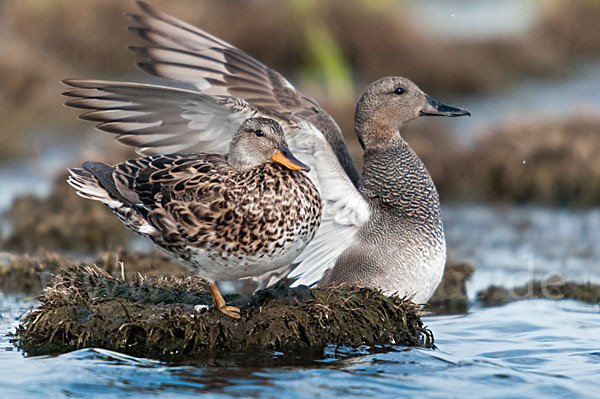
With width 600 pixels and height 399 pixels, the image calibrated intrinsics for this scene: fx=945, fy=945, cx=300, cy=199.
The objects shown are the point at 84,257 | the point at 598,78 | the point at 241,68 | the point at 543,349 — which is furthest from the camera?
the point at 598,78

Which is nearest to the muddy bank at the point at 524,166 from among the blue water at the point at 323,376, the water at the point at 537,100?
the water at the point at 537,100

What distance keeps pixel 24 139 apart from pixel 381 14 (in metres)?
6.73

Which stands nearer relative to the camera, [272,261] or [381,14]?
[272,261]

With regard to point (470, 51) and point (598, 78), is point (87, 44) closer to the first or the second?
point (470, 51)

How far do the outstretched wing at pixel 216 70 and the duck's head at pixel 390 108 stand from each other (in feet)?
0.80

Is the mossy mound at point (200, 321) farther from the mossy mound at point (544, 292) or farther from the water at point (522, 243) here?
the water at point (522, 243)

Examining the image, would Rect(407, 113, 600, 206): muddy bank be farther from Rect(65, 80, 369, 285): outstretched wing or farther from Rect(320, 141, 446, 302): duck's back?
Rect(65, 80, 369, 285): outstretched wing

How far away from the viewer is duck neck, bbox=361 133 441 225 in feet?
20.2

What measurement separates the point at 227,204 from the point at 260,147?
394mm

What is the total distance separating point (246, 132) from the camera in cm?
505

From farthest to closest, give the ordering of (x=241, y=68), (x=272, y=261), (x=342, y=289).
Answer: (x=241, y=68) → (x=342, y=289) → (x=272, y=261)

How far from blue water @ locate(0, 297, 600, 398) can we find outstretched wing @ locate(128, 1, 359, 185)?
1650 mm

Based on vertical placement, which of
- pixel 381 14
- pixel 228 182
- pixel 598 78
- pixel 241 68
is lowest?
pixel 228 182

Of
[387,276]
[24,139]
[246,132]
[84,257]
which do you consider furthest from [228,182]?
[24,139]
